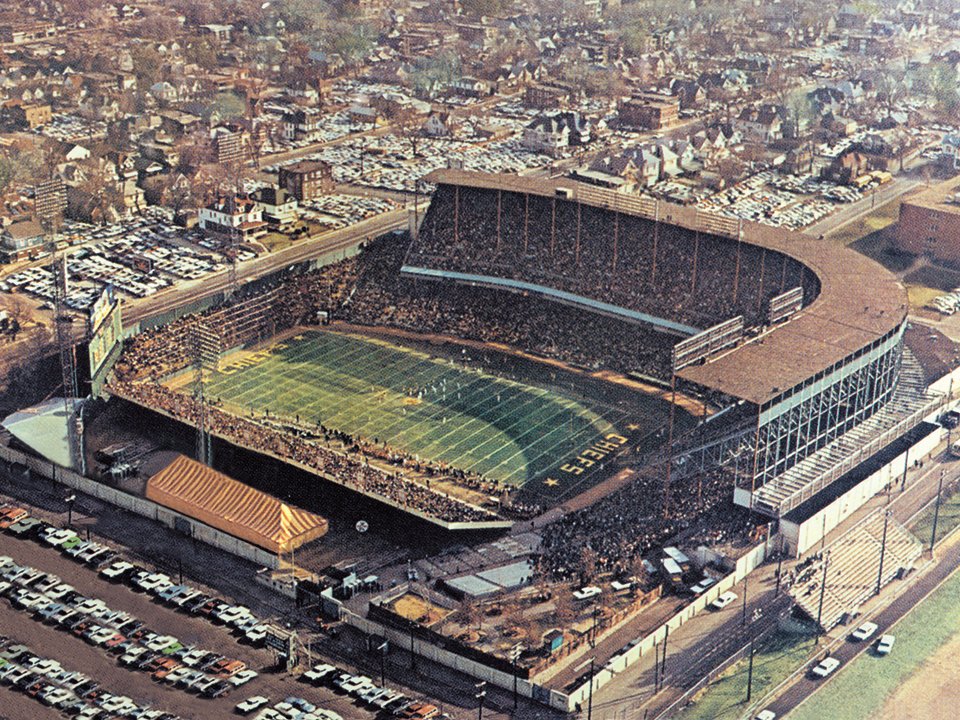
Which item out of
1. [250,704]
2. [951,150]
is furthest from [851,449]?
[951,150]

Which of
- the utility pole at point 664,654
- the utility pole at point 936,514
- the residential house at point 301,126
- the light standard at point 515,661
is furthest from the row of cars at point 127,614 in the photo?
the residential house at point 301,126

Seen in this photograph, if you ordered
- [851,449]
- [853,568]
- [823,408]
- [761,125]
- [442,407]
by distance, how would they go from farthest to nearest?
[761,125] < [442,407] < [851,449] < [823,408] < [853,568]

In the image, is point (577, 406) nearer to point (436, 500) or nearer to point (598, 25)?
point (436, 500)

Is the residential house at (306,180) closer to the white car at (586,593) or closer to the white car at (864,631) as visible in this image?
the white car at (586,593)

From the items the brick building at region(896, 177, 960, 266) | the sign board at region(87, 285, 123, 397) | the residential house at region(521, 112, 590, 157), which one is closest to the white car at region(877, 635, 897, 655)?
Answer: the sign board at region(87, 285, 123, 397)

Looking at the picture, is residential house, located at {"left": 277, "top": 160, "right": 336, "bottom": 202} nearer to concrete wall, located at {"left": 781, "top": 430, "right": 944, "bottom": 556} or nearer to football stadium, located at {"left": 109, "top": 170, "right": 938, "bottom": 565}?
football stadium, located at {"left": 109, "top": 170, "right": 938, "bottom": 565}

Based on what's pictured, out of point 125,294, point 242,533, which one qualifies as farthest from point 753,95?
point 242,533

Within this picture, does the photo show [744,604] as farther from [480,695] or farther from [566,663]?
[480,695]
